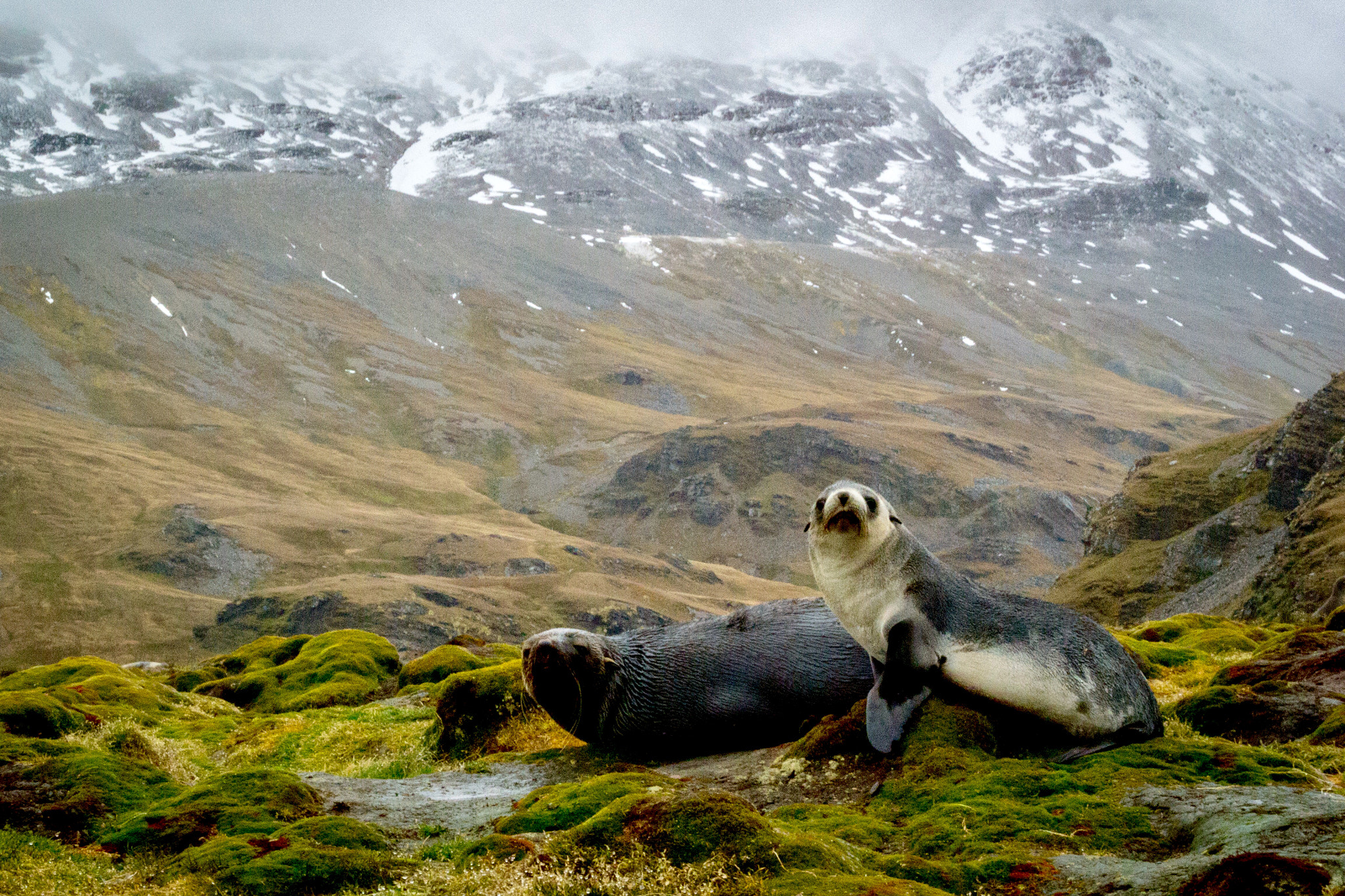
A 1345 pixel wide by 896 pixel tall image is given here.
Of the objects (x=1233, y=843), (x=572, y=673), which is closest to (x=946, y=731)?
(x=1233, y=843)

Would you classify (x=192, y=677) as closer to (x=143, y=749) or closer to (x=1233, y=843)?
(x=143, y=749)

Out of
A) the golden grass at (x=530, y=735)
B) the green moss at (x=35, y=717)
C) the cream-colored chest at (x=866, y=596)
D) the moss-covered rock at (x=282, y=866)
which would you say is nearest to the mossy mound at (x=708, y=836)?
the moss-covered rock at (x=282, y=866)

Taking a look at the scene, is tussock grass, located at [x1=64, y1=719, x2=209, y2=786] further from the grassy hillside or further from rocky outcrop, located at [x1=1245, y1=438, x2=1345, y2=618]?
the grassy hillside

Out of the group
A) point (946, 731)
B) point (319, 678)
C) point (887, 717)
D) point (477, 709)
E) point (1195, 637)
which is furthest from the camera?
point (319, 678)

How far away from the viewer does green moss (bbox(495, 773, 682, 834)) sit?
348 inches

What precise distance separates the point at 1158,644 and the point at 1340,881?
17.9m

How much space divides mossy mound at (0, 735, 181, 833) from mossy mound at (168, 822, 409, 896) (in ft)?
6.70

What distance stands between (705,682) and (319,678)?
16.6m

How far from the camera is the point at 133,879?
25.0 feet

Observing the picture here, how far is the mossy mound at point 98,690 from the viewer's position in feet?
62.5

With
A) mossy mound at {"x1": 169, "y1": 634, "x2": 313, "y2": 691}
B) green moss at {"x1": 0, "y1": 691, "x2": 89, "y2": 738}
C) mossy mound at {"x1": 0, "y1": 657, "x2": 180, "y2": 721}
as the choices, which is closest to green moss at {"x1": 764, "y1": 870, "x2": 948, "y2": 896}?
green moss at {"x1": 0, "y1": 691, "x2": 89, "y2": 738}

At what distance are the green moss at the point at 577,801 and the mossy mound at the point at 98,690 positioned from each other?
33.8 ft

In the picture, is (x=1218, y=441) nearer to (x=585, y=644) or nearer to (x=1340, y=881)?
(x=585, y=644)

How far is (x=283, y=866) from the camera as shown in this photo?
7.38 metres
